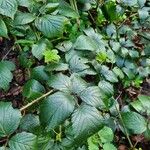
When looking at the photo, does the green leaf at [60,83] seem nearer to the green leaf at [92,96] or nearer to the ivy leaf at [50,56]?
the green leaf at [92,96]

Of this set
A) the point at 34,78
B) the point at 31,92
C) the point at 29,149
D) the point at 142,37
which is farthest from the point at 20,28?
the point at 142,37

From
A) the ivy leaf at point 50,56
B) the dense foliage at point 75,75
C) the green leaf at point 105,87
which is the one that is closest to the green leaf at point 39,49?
the dense foliage at point 75,75

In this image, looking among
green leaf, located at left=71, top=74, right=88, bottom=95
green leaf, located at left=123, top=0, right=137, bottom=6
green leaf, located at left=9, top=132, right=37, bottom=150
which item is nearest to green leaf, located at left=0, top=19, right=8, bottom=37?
green leaf, located at left=71, top=74, right=88, bottom=95

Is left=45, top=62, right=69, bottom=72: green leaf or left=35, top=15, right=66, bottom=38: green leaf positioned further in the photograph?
left=35, top=15, right=66, bottom=38: green leaf

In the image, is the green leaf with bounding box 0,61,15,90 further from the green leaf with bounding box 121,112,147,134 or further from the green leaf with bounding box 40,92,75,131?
the green leaf with bounding box 121,112,147,134

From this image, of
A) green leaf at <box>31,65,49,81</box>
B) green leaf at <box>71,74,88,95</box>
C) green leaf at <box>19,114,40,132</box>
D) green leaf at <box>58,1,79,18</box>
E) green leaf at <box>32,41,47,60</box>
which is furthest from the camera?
green leaf at <box>58,1,79,18</box>

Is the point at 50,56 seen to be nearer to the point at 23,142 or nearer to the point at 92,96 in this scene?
the point at 92,96
